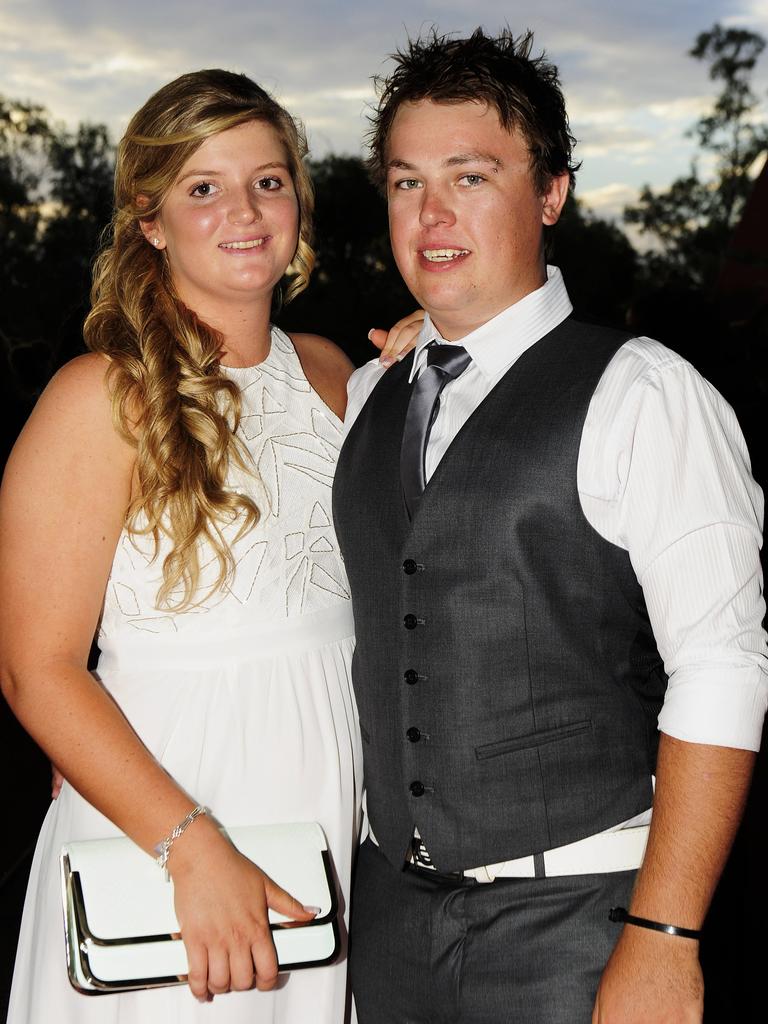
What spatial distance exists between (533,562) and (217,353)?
75 centimetres

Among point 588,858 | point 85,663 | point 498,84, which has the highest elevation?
point 498,84

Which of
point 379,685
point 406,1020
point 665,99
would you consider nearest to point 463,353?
point 379,685

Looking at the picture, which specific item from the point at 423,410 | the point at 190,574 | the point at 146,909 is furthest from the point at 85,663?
the point at 423,410

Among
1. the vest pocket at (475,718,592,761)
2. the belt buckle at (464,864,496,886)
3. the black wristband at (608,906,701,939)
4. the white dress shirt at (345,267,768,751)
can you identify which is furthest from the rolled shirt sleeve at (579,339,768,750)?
the belt buckle at (464,864,496,886)

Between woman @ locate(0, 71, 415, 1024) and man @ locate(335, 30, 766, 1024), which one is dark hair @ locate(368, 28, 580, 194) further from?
woman @ locate(0, 71, 415, 1024)

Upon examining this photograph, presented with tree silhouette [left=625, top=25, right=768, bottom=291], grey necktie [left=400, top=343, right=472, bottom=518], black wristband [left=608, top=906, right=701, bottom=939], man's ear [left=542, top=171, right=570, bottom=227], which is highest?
tree silhouette [left=625, top=25, right=768, bottom=291]

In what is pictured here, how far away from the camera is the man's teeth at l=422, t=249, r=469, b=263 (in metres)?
1.74

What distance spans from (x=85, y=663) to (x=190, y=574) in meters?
0.21

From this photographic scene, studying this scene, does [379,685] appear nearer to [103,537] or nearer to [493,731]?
[493,731]

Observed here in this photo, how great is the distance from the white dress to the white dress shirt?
1.85ft

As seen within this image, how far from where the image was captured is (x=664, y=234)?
68.6 feet

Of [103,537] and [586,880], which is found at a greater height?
[103,537]

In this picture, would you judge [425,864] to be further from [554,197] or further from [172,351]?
[554,197]

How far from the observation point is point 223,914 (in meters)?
1.54
